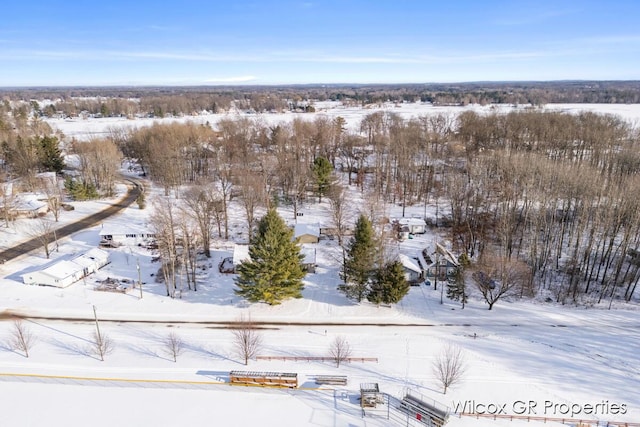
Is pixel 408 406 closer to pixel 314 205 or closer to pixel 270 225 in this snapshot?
pixel 270 225

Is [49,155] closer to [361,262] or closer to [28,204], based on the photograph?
[28,204]

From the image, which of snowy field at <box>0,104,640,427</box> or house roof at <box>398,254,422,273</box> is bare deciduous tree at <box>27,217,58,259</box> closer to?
snowy field at <box>0,104,640,427</box>

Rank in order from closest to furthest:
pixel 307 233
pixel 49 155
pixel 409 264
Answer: pixel 409 264
pixel 307 233
pixel 49 155

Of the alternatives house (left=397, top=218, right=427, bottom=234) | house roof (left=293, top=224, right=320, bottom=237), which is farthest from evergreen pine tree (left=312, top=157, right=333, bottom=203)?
house (left=397, top=218, right=427, bottom=234)

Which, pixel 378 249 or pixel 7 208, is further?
pixel 7 208

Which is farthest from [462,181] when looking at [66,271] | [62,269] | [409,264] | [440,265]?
[62,269]

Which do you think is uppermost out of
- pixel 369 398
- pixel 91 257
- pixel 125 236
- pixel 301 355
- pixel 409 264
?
pixel 125 236

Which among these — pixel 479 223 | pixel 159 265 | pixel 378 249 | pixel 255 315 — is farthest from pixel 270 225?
pixel 479 223
